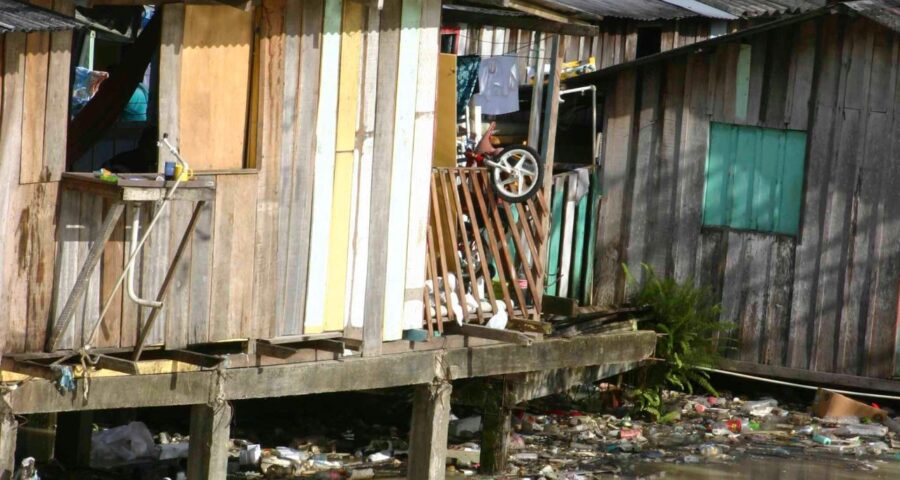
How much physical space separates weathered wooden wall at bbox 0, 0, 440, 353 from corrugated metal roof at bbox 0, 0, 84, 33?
292 mm

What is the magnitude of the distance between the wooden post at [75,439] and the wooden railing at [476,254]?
3.04 meters

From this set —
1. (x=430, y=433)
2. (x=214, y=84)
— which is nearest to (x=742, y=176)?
(x=430, y=433)

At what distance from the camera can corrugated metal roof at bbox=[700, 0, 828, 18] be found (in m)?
16.6

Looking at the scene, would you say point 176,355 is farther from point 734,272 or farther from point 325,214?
point 734,272

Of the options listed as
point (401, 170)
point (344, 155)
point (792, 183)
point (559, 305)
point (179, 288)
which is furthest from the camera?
point (792, 183)

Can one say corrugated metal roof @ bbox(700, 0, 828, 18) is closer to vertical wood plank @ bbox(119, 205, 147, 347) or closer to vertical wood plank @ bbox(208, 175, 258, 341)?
vertical wood plank @ bbox(208, 175, 258, 341)

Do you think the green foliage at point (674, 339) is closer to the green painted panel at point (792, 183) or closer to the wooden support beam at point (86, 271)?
the green painted panel at point (792, 183)

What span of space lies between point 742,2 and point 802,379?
4676 millimetres

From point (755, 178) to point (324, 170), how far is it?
6.71m

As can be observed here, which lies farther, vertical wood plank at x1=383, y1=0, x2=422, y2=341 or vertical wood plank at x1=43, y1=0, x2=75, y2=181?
vertical wood plank at x1=383, y1=0, x2=422, y2=341

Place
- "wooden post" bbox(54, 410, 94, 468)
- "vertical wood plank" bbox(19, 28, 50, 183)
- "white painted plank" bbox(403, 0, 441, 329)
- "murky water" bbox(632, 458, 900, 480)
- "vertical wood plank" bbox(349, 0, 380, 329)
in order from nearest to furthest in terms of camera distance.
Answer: "vertical wood plank" bbox(19, 28, 50, 183) → "vertical wood plank" bbox(349, 0, 380, 329) → "white painted plank" bbox(403, 0, 441, 329) → "wooden post" bbox(54, 410, 94, 468) → "murky water" bbox(632, 458, 900, 480)

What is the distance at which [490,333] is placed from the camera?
11078 mm

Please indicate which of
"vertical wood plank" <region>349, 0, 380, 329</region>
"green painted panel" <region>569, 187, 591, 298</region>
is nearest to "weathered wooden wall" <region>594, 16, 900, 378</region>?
"green painted panel" <region>569, 187, 591, 298</region>

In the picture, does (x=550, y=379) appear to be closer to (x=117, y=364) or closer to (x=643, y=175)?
(x=643, y=175)
